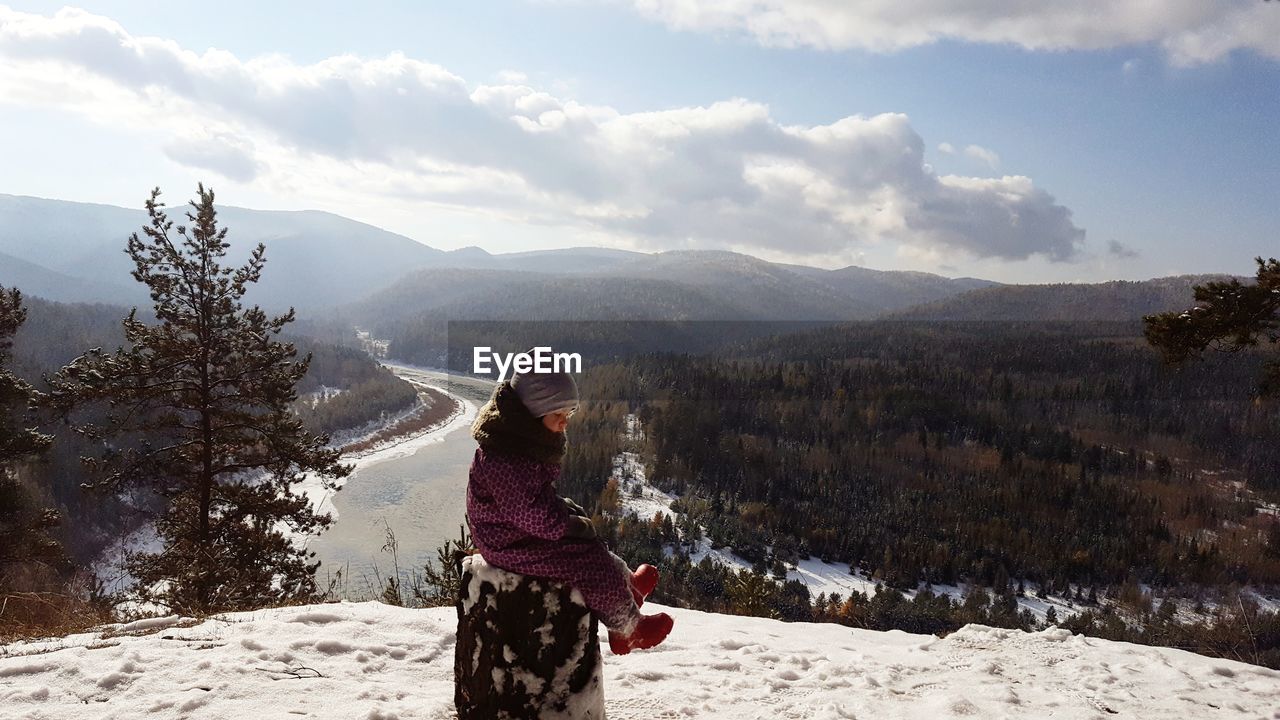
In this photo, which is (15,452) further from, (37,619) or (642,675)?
(642,675)

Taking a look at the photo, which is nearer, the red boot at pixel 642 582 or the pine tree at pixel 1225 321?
the red boot at pixel 642 582

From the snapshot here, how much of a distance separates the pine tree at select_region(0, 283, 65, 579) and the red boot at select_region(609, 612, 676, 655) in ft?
55.1

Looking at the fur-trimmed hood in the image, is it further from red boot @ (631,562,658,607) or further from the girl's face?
red boot @ (631,562,658,607)

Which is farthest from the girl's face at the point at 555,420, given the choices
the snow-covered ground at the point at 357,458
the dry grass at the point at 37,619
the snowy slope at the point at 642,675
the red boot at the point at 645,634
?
the snow-covered ground at the point at 357,458

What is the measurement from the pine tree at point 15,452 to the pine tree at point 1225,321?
20756 millimetres

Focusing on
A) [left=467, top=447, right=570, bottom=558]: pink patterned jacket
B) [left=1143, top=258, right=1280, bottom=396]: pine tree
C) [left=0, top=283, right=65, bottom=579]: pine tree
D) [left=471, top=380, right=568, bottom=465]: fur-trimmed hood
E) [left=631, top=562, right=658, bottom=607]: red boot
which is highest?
[left=1143, top=258, right=1280, bottom=396]: pine tree

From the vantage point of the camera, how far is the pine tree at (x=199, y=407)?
48.3ft

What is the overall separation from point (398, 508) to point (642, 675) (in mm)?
70606

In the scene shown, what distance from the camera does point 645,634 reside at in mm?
4191

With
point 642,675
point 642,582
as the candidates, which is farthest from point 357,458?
point 642,582

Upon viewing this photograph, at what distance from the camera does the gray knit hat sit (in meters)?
4.04

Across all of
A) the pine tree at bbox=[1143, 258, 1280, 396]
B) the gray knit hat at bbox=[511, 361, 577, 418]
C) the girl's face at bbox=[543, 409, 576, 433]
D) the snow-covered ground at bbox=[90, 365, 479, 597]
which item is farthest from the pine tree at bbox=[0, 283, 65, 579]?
the snow-covered ground at bbox=[90, 365, 479, 597]

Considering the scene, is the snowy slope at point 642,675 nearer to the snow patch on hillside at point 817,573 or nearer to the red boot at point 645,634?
the red boot at point 645,634

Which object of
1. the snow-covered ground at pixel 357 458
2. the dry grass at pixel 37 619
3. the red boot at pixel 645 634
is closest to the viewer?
the red boot at pixel 645 634
